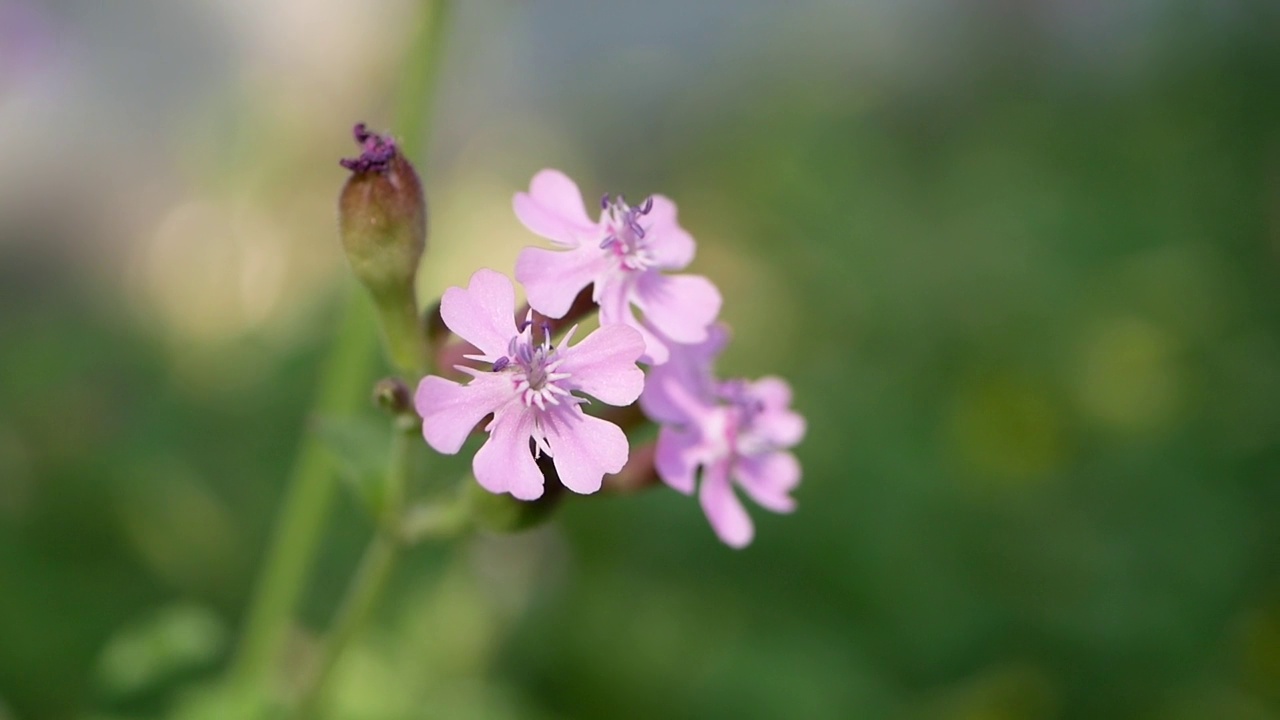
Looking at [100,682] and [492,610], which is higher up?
[492,610]

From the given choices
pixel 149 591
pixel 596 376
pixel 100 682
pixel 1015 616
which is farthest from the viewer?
pixel 1015 616

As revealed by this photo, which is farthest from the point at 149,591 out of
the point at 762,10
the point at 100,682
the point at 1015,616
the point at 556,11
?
the point at 762,10

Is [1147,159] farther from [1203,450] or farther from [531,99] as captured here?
[531,99]

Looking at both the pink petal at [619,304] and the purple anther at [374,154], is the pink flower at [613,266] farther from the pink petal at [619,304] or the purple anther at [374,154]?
the purple anther at [374,154]

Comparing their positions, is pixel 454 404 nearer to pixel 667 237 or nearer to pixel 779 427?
pixel 667 237

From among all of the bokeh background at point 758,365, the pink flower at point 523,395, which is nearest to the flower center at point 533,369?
the pink flower at point 523,395

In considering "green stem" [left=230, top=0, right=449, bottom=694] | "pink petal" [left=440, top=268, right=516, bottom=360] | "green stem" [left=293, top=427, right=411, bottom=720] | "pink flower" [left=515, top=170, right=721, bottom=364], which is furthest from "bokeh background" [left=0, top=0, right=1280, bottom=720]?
"pink petal" [left=440, top=268, right=516, bottom=360]

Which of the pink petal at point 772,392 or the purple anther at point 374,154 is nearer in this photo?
the purple anther at point 374,154
